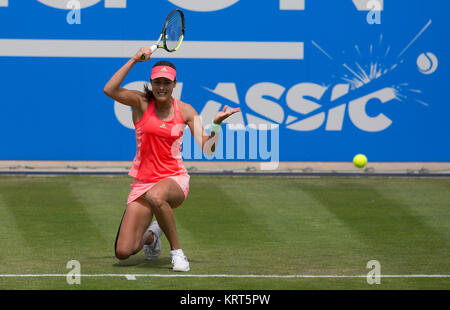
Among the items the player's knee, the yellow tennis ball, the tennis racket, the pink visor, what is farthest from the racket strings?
the yellow tennis ball

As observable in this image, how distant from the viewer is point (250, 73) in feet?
47.7

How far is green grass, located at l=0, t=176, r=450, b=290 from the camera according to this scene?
845 cm

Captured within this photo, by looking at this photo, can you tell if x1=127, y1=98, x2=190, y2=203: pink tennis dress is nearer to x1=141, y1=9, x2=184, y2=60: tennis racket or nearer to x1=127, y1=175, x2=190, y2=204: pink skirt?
x1=127, y1=175, x2=190, y2=204: pink skirt

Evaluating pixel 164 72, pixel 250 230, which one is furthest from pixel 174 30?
pixel 250 230

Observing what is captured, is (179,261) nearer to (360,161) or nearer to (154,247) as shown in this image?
(154,247)

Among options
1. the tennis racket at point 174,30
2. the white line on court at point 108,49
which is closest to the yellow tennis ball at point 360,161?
the white line on court at point 108,49

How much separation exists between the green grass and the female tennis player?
0.28 m

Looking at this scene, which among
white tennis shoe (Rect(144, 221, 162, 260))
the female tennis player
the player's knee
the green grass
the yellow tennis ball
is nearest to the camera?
the green grass

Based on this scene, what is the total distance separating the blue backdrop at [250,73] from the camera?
47.5 ft

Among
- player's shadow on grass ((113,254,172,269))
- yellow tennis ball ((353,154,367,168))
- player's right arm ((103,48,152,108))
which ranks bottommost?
player's shadow on grass ((113,254,172,269))

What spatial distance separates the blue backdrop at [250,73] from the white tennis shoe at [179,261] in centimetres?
588

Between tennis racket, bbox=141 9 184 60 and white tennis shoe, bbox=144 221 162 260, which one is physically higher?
tennis racket, bbox=141 9 184 60
